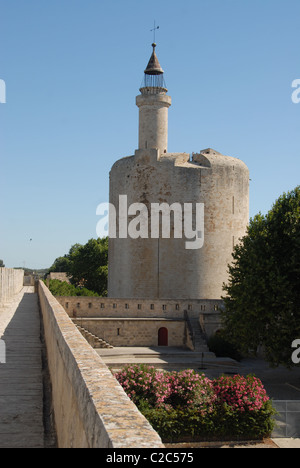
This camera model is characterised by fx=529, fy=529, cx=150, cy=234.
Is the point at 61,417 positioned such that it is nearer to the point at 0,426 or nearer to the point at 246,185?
the point at 0,426

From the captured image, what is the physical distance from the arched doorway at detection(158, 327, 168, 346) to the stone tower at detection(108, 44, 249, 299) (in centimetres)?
426

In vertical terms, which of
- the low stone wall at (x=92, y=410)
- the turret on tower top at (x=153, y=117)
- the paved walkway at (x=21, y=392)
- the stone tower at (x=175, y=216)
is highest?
the turret on tower top at (x=153, y=117)

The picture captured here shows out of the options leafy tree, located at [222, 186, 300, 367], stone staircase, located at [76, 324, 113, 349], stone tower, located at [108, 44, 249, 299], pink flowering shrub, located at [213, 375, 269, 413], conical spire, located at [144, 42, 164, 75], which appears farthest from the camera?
conical spire, located at [144, 42, 164, 75]

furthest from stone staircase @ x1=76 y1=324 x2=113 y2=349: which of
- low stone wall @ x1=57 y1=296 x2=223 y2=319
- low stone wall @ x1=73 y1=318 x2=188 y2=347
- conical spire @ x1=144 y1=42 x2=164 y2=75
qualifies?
conical spire @ x1=144 y1=42 x2=164 y2=75

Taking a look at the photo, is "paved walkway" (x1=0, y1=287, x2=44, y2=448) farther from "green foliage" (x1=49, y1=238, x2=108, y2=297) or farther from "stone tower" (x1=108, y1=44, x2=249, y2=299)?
"green foliage" (x1=49, y1=238, x2=108, y2=297)

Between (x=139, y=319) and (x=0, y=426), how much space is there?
31.0 m

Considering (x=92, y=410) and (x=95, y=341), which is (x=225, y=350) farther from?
(x=92, y=410)

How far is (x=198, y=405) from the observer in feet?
54.4

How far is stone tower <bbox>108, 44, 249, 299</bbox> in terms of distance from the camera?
137 ft

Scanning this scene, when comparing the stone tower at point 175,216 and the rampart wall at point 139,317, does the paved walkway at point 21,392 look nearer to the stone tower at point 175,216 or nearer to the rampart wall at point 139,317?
the rampart wall at point 139,317

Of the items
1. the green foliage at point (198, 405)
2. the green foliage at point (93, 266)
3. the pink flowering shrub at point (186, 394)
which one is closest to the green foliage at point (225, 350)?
the green foliage at point (198, 405)

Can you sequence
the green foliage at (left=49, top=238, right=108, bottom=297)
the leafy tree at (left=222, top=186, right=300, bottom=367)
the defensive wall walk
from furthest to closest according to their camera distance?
the green foliage at (left=49, top=238, right=108, bottom=297) → the leafy tree at (left=222, top=186, right=300, bottom=367) → the defensive wall walk

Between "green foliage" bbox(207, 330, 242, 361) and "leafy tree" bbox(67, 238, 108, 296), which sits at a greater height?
"leafy tree" bbox(67, 238, 108, 296)

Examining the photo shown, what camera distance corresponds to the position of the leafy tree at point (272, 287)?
23047 mm
